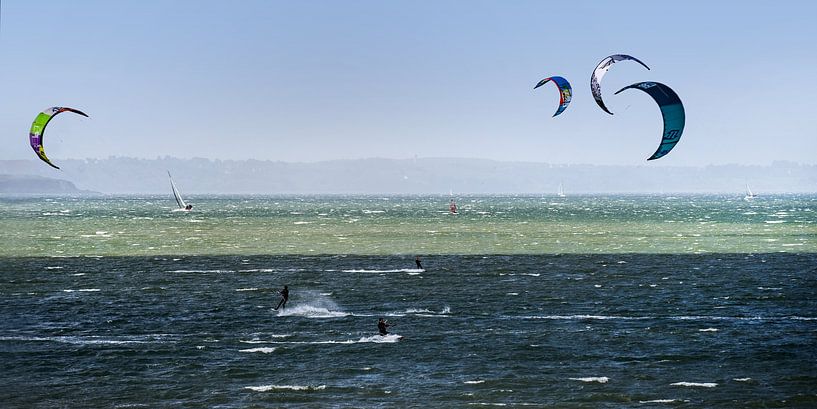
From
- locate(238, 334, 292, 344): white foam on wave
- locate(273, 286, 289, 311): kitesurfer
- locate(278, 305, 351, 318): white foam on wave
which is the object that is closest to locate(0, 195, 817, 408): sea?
locate(238, 334, 292, 344): white foam on wave

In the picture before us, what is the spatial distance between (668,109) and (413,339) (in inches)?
696

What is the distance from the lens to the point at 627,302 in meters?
49.1

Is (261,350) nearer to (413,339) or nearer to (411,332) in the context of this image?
(413,339)

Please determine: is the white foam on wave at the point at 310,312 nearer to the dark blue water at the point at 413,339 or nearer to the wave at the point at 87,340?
the dark blue water at the point at 413,339

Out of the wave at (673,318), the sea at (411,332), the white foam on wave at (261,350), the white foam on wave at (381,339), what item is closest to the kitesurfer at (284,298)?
the sea at (411,332)

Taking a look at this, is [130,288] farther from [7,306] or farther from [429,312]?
[429,312]

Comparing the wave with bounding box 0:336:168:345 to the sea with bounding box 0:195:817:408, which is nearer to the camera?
the sea with bounding box 0:195:817:408

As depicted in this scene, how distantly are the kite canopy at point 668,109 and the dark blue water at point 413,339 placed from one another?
343 inches

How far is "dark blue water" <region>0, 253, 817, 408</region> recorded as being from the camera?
28.8 metres

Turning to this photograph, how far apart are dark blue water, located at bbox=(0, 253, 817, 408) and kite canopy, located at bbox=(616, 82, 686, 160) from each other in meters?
8.70

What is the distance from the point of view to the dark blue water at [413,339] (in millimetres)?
28828

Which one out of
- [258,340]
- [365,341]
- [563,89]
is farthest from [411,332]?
[563,89]

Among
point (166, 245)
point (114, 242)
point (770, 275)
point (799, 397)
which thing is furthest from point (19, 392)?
point (114, 242)

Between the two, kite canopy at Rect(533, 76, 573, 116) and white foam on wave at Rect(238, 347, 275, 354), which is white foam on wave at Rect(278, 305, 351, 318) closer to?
white foam on wave at Rect(238, 347, 275, 354)
